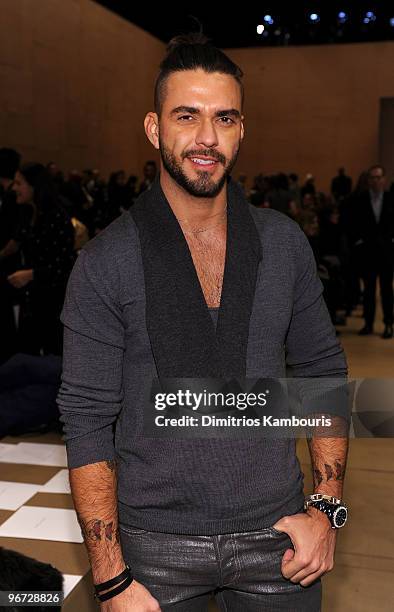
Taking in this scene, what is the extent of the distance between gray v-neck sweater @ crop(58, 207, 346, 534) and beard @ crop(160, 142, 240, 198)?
0.12m

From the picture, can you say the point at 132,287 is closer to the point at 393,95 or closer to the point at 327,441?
the point at 327,441

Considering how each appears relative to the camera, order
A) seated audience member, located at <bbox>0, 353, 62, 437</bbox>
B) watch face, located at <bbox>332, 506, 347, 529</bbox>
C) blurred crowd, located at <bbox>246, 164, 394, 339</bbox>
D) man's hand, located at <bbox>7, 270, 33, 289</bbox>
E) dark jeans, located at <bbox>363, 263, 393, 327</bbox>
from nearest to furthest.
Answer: watch face, located at <bbox>332, 506, 347, 529</bbox> → seated audience member, located at <bbox>0, 353, 62, 437</bbox> → man's hand, located at <bbox>7, 270, 33, 289</bbox> → blurred crowd, located at <bbox>246, 164, 394, 339</bbox> → dark jeans, located at <bbox>363, 263, 393, 327</bbox>

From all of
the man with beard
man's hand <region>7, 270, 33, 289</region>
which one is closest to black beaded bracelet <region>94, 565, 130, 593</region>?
the man with beard

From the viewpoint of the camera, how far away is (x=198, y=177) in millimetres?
1288

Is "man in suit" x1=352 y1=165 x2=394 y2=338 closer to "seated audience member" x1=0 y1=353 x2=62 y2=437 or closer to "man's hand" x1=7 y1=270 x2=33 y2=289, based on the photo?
"man's hand" x1=7 y1=270 x2=33 y2=289

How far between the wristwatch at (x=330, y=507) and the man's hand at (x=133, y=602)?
0.33 meters

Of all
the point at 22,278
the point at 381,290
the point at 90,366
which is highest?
the point at 90,366

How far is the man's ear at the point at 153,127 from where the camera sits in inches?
52.9

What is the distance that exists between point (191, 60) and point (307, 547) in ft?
2.87

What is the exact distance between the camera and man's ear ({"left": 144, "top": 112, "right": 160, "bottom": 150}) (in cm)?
134

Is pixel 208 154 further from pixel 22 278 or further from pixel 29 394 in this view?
pixel 22 278

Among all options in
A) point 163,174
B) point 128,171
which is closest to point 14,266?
point 163,174

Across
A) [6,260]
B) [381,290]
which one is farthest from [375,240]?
[6,260]

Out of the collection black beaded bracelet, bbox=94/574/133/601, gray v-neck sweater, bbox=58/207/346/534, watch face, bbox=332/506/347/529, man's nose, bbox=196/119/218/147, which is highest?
man's nose, bbox=196/119/218/147
